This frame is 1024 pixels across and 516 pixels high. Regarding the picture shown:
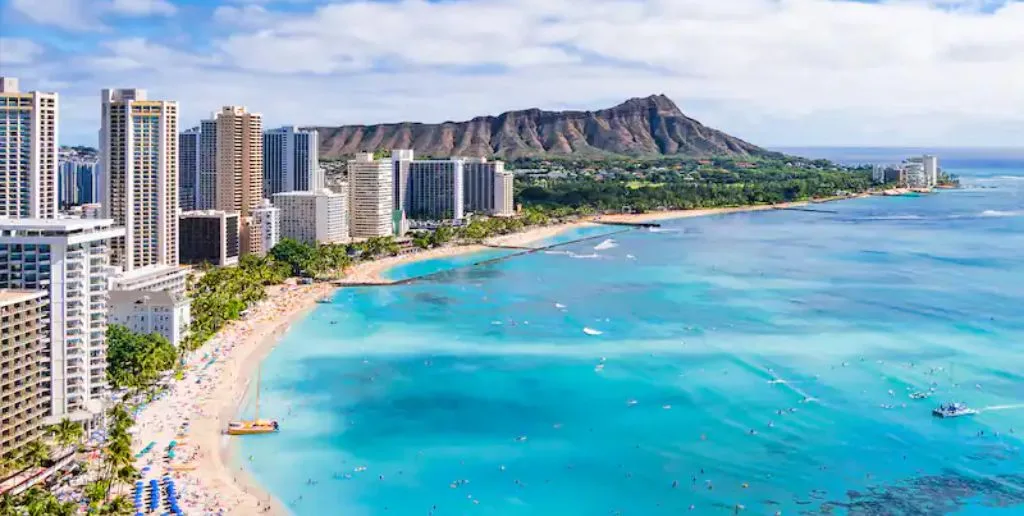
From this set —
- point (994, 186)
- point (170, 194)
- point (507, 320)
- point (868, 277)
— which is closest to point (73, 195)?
point (170, 194)

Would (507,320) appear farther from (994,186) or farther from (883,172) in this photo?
(994,186)

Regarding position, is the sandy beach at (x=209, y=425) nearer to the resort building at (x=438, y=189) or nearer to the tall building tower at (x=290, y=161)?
the tall building tower at (x=290, y=161)

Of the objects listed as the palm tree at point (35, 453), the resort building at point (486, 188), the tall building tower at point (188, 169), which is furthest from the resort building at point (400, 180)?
the palm tree at point (35, 453)

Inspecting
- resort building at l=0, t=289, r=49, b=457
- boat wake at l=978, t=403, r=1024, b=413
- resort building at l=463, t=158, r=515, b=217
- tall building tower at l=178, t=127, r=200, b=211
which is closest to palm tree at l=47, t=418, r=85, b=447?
resort building at l=0, t=289, r=49, b=457

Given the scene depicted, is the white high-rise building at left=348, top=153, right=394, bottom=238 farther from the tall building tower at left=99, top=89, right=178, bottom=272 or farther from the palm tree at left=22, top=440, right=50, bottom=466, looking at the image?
the palm tree at left=22, top=440, right=50, bottom=466

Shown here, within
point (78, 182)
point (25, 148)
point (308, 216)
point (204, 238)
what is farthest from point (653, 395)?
point (78, 182)

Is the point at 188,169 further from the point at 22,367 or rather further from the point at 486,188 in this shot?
the point at 22,367
